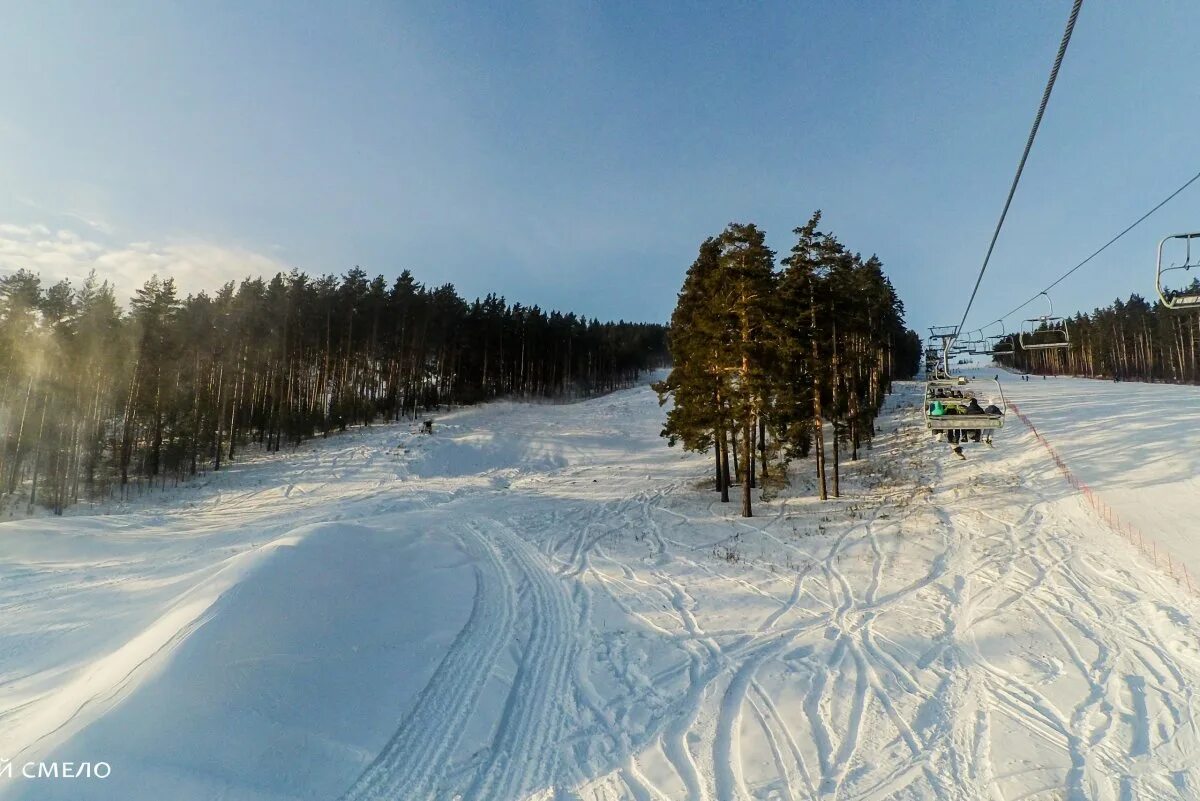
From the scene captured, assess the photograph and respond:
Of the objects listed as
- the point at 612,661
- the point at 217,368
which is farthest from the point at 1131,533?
the point at 217,368

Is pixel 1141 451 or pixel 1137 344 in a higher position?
pixel 1137 344

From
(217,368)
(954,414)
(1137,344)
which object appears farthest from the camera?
(1137,344)

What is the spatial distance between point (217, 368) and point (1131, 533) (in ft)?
183

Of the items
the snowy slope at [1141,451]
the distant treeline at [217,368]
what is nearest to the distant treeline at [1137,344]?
the snowy slope at [1141,451]

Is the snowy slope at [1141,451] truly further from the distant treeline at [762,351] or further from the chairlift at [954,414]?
the distant treeline at [762,351]

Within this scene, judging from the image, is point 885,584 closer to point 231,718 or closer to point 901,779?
point 901,779

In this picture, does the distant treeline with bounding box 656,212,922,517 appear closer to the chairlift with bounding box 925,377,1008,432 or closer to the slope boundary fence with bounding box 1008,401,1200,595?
the chairlift with bounding box 925,377,1008,432

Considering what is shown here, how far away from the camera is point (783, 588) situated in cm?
1343

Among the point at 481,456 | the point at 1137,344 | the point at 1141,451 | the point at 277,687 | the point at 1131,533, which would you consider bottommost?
the point at 1131,533

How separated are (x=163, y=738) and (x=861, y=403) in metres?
36.4

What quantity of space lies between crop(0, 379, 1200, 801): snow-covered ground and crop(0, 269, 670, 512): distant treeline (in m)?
15.9

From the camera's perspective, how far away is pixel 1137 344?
249 ft

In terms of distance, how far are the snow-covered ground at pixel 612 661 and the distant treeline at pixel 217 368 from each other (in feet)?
52.2

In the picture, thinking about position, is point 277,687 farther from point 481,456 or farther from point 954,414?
point 481,456
